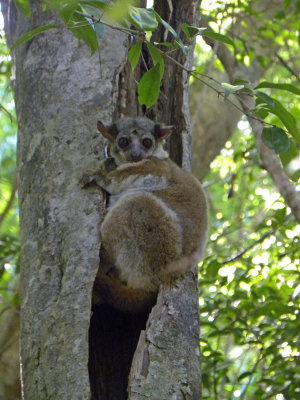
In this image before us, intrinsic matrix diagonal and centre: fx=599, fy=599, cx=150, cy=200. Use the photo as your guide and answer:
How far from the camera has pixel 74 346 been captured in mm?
2926

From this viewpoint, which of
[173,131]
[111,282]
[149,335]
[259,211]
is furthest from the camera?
[259,211]

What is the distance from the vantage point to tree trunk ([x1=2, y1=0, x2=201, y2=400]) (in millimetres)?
2941

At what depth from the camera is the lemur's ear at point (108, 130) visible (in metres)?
3.79

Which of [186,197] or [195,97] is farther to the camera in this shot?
[195,97]

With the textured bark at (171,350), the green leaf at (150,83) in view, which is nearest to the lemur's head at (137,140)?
the green leaf at (150,83)

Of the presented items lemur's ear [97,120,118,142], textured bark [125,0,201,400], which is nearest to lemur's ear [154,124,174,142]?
lemur's ear [97,120,118,142]

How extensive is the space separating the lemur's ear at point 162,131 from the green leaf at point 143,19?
183 cm

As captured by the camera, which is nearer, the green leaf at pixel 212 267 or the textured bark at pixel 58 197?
the textured bark at pixel 58 197

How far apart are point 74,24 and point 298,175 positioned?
4.64 feet

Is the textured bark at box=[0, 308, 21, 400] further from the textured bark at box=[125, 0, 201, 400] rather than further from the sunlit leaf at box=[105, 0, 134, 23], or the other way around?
the sunlit leaf at box=[105, 0, 134, 23]

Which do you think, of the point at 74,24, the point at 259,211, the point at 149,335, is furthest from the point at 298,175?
the point at 259,211

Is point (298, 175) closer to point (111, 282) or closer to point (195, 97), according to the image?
point (111, 282)

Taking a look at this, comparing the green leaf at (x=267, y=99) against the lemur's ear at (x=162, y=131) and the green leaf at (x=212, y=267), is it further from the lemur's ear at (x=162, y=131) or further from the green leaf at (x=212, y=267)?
the green leaf at (x=212, y=267)

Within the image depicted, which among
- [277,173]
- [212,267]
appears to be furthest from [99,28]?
[212,267]
